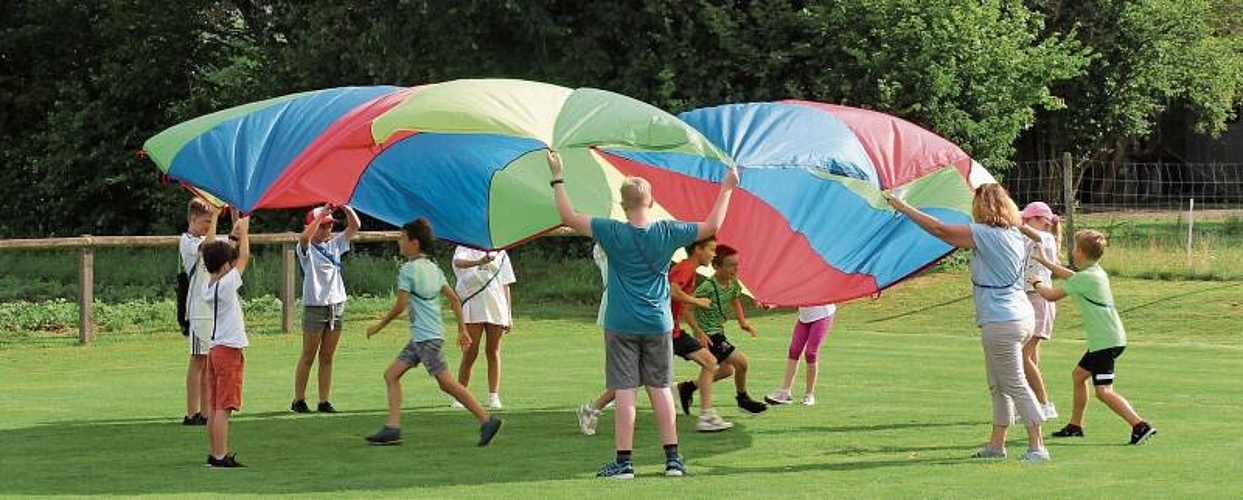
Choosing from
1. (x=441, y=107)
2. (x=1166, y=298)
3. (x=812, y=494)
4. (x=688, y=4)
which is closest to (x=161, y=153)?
(x=441, y=107)

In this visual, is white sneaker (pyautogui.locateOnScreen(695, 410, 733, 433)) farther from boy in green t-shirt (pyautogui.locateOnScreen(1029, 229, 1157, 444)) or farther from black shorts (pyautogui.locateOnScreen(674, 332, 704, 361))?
boy in green t-shirt (pyautogui.locateOnScreen(1029, 229, 1157, 444))

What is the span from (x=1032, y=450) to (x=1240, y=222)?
27544 millimetres

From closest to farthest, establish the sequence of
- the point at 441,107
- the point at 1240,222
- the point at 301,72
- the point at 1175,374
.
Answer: the point at 441,107 → the point at 1175,374 → the point at 301,72 → the point at 1240,222

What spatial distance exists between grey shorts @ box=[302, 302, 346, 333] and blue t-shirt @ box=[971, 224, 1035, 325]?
529 cm

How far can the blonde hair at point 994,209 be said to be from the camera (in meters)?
→ 11.6

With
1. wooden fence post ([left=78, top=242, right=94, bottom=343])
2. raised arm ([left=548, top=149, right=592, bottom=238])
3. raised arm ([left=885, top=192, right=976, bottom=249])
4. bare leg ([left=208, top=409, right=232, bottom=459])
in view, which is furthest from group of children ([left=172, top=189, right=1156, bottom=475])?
wooden fence post ([left=78, top=242, right=94, bottom=343])

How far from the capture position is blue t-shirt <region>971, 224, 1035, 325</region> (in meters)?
11.6

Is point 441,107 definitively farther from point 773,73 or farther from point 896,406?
point 773,73

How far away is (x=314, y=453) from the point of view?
12461 mm

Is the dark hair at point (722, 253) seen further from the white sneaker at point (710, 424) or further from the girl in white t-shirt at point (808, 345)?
the girl in white t-shirt at point (808, 345)

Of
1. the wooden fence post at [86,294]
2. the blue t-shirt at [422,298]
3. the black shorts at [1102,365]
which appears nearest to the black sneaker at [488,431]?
the blue t-shirt at [422,298]

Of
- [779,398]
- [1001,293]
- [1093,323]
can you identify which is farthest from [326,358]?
[1093,323]

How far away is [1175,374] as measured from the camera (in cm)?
1772

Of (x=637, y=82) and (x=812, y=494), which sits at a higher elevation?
(x=637, y=82)
